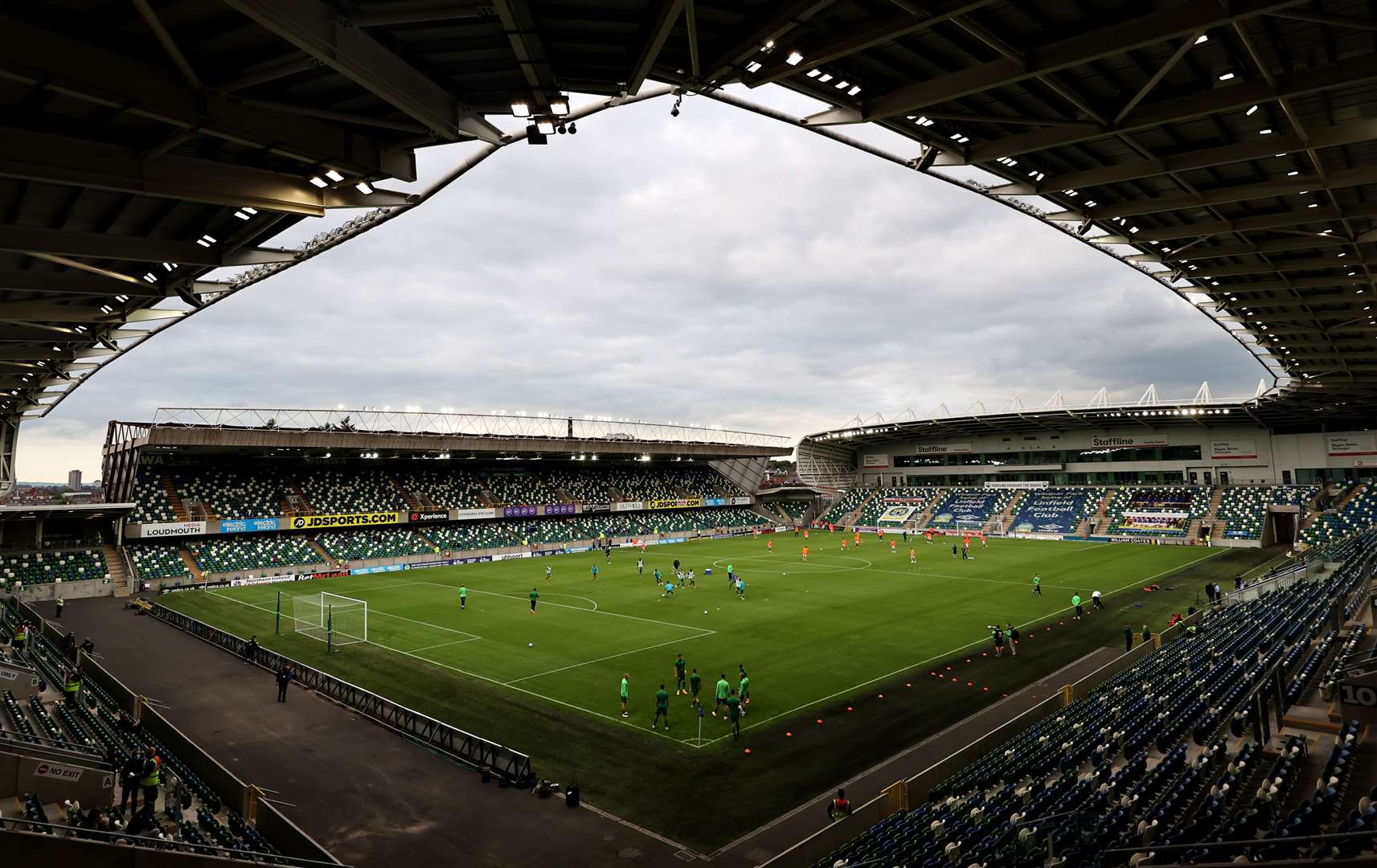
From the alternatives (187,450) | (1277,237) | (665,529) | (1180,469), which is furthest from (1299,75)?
(1180,469)

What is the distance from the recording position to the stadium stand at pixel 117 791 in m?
11.5

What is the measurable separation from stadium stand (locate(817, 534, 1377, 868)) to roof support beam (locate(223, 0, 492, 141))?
36.4 ft

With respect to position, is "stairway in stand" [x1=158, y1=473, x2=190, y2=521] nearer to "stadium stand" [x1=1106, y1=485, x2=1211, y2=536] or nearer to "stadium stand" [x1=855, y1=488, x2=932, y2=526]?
"stadium stand" [x1=855, y1=488, x2=932, y2=526]

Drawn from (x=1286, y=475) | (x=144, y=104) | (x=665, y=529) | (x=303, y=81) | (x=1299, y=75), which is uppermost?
(x=1299, y=75)

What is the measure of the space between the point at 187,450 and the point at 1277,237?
211 ft

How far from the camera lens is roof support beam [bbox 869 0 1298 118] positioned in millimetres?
→ 7977

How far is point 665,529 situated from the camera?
79.1 metres

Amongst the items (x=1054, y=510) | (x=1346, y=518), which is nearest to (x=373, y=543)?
(x=1054, y=510)

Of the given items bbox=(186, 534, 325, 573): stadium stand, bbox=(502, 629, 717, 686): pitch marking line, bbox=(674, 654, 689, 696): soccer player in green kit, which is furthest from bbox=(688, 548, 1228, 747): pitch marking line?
bbox=(186, 534, 325, 573): stadium stand

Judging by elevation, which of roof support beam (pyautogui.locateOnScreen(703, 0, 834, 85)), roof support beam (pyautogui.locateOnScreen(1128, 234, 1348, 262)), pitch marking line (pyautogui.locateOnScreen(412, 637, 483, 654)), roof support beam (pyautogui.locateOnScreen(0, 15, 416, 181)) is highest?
roof support beam (pyautogui.locateOnScreen(1128, 234, 1348, 262))

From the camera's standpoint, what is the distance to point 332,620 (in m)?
33.1

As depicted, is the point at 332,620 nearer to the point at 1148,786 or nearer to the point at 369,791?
the point at 369,791

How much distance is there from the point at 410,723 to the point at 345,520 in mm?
44484

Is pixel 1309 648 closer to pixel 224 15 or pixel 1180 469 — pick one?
pixel 224 15
